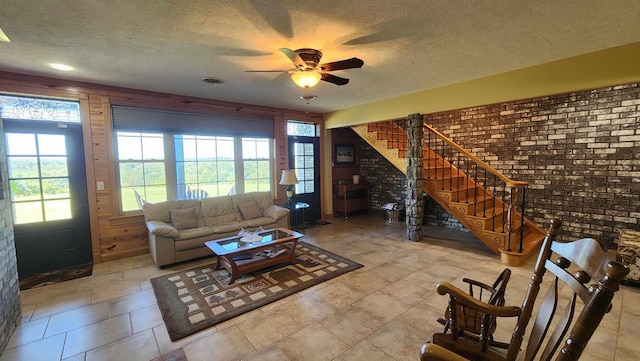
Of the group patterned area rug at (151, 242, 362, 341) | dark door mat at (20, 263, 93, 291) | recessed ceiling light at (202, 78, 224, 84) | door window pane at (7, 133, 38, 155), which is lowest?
patterned area rug at (151, 242, 362, 341)

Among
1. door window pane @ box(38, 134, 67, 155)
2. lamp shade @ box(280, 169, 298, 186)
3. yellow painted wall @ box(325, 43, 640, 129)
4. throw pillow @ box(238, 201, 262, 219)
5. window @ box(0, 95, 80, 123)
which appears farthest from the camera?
Result: lamp shade @ box(280, 169, 298, 186)

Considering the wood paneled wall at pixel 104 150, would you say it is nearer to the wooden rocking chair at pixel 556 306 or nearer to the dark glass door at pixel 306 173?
the dark glass door at pixel 306 173

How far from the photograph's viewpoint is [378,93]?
4.47m

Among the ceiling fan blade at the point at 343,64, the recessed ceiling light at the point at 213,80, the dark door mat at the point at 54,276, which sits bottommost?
the dark door mat at the point at 54,276

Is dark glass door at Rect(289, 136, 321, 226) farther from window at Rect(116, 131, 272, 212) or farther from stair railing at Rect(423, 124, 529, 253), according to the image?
stair railing at Rect(423, 124, 529, 253)

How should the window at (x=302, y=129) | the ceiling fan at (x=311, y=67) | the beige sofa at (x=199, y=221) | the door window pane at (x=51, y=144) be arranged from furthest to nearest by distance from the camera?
the window at (x=302, y=129) → the beige sofa at (x=199, y=221) → the door window pane at (x=51, y=144) → the ceiling fan at (x=311, y=67)

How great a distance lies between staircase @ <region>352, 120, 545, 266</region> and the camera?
389 cm

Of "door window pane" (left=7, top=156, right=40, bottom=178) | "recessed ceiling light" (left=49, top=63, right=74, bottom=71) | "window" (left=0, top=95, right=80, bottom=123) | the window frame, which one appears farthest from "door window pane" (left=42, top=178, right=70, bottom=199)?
"recessed ceiling light" (left=49, top=63, right=74, bottom=71)

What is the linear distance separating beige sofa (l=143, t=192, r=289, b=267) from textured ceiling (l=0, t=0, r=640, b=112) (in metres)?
1.97

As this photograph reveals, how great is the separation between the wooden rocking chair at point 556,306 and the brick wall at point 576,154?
3.74 metres

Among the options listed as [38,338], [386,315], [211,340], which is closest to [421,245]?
[386,315]

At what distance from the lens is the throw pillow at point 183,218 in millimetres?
4168

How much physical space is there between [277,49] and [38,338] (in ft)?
10.7

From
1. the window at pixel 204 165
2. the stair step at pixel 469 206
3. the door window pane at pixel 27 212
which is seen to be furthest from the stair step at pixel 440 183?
the door window pane at pixel 27 212
